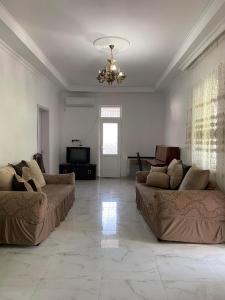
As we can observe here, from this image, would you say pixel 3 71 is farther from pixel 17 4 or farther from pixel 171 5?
pixel 171 5

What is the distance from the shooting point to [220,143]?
3.98 metres

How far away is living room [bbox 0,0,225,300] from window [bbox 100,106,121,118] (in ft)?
6.50

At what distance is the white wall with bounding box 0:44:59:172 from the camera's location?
450 cm

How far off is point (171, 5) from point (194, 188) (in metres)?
2.37

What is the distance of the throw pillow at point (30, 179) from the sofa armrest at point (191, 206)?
1.65m

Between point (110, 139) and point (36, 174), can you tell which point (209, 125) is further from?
point (110, 139)

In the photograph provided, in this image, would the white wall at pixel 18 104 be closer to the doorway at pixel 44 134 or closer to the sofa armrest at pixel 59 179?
the doorway at pixel 44 134

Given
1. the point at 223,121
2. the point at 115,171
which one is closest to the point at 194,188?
the point at 223,121

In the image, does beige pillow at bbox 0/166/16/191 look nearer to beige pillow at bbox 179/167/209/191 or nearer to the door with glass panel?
beige pillow at bbox 179/167/209/191

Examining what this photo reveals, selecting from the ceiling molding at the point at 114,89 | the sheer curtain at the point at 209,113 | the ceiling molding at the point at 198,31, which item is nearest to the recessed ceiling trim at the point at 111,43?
the ceiling molding at the point at 198,31

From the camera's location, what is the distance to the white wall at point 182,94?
4406 millimetres

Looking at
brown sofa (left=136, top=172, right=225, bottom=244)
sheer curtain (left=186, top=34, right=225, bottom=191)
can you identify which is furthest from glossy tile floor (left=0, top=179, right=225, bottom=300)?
sheer curtain (left=186, top=34, right=225, bottom=191)

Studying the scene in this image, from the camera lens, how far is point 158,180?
201 inches

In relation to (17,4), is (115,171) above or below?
below
